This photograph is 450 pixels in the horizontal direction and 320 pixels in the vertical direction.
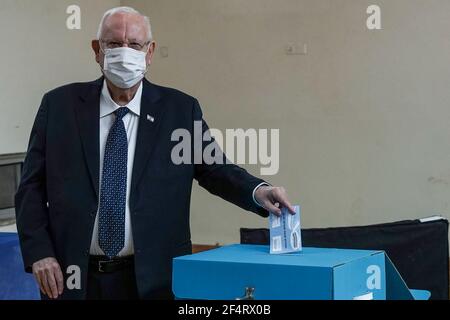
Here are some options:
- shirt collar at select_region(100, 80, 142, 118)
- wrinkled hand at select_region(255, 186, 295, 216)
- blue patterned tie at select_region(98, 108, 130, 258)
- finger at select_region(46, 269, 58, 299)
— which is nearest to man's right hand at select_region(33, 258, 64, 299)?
finger at select_region(46, 269, 58, 299)

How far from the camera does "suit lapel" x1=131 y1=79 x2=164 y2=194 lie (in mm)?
1797

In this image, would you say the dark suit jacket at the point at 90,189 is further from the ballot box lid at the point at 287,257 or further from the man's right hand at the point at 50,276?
the ballot box lid at the point at 287,257

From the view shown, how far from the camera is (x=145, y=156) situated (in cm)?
181

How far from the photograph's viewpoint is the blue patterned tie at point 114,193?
1753 mm

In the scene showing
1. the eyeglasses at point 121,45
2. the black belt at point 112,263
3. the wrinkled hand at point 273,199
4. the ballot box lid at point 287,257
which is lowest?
the black belt at point 112,263

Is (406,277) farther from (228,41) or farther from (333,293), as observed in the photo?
(228,41)

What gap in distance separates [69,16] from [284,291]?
3.97 meters

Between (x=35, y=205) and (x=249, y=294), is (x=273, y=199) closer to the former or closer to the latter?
(x=249, y=294)

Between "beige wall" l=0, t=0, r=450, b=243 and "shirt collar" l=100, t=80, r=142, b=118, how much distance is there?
2.94 m

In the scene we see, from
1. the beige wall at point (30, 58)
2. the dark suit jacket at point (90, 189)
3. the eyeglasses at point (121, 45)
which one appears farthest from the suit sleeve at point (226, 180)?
the beige wall at point (30, 58)

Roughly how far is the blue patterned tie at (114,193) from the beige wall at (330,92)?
3.71 metres

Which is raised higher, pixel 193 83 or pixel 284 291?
pixel 193 83

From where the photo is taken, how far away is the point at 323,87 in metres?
5.39
